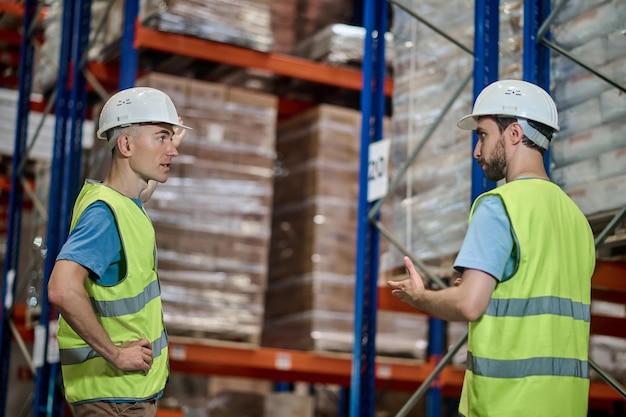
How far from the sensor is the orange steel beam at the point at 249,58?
7.86m

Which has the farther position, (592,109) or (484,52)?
(484,52)

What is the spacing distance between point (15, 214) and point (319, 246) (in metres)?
2.67

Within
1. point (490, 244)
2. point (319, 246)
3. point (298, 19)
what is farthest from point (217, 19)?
point (490, 244)

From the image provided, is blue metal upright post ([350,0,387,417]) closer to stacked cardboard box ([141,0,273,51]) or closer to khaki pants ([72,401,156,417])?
stacked cardboard box ([141,0,273,51])

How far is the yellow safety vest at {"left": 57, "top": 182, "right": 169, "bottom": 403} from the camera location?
152 inches

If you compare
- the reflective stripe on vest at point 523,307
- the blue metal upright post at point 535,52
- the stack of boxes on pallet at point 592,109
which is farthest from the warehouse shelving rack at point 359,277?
the reflective stripe on vest at point 523,307

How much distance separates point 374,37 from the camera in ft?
22.1

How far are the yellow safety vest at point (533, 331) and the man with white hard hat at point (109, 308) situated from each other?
1.15 meters

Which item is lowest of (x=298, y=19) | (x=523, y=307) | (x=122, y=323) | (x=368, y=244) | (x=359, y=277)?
(x=122, y=323)

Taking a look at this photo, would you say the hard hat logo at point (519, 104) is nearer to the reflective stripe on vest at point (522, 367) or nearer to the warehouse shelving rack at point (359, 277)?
the reflective stripe on vest at point (522, 367)

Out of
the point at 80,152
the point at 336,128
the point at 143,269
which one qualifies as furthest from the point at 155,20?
the point at 143,269

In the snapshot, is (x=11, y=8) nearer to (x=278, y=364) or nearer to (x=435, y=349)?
(x=278, y=364)

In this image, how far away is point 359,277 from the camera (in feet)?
21.0

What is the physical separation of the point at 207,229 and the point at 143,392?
4037mm
